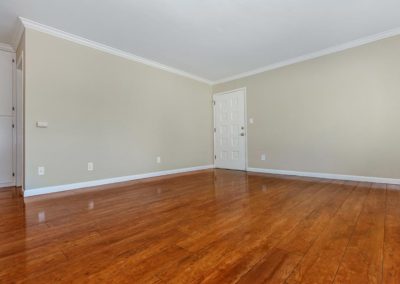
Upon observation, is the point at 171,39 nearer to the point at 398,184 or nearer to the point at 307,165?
the point at 307,165

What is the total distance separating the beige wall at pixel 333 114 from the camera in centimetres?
314

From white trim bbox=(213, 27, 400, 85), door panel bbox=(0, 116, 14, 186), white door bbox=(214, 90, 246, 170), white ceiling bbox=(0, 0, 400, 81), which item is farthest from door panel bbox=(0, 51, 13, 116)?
white trim bbox=(213, 27, 400, 85)

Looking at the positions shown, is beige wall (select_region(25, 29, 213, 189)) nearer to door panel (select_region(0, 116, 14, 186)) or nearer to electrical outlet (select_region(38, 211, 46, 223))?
electrical outlet (select_region(38, 211, 46, 223))

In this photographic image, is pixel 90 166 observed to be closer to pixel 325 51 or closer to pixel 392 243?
pixel 392 243

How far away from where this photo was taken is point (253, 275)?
3.59ft

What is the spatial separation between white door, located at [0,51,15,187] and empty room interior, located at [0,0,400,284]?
2 centimetres

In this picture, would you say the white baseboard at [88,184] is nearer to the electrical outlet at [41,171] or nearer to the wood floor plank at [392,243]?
the electrical outlet at [41,171]

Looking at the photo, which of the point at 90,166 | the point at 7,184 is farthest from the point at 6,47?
the point at 90,166

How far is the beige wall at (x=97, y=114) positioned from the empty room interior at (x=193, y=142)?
0.07 ft

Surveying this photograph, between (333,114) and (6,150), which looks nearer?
(6,150)

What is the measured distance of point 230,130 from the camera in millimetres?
5180

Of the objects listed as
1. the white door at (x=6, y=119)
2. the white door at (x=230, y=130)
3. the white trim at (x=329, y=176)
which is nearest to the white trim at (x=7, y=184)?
the white door at (x=6, y=119)

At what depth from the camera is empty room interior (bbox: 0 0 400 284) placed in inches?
51.1

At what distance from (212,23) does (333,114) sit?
2631mm
